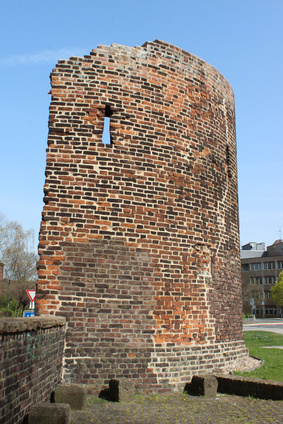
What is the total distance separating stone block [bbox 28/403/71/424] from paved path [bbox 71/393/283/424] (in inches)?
21.2

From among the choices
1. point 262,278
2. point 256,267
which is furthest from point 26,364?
point 256,267

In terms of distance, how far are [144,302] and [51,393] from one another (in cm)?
209

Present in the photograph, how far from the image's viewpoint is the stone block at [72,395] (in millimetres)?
5178

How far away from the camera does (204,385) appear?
20.4 ft

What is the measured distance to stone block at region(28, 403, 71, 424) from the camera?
13.2 ft

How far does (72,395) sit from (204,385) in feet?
7.23

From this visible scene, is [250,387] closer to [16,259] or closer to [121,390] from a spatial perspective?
[121,390]

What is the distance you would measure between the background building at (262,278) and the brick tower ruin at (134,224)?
52.5 m

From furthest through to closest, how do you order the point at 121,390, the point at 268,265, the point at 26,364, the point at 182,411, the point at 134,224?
the point at 268,265
the point at 134,224
the point at 121,390
the point at 182,411
the point at 26,364

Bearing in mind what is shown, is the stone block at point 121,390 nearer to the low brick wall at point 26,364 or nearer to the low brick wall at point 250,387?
the low brick wall at point 26,364

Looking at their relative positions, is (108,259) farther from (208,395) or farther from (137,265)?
(208,395)

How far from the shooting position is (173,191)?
24.3 ft

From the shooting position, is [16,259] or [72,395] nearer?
[72,395]

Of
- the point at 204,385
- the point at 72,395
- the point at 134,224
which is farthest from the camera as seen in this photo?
the point at 134,224
